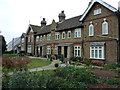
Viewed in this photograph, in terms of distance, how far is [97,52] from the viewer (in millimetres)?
18297

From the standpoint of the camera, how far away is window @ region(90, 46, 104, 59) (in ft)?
58.3

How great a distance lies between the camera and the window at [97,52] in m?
17.8

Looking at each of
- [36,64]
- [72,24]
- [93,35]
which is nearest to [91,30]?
[93,35]

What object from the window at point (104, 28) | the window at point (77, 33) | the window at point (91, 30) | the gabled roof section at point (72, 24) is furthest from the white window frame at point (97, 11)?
the window at point (77, 33)

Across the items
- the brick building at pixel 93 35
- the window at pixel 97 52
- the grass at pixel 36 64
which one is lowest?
the grass at pixel 36 64

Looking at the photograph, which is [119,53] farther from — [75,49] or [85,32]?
[75,49]

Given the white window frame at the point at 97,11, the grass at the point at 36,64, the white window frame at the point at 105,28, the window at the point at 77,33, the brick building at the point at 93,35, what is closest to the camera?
the grass at the point at 36,64

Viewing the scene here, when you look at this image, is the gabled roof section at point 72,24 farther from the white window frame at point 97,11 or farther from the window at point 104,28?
the window at point 104,28

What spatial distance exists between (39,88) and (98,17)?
16871mm

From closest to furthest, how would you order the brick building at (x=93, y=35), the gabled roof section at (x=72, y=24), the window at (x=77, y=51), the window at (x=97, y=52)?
the brick building at (x=93, y=35) < the window at (x=97, y=52) < the window at (x=77, y=51) < the gabled roof section at (x=72, y=24)

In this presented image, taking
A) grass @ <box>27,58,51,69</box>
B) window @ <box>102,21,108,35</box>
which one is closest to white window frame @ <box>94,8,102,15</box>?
window @ <box>102,21,108,35</box>

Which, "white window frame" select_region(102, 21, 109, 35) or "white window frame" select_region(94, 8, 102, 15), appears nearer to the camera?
"white window frame" select_region(102, 21, 109, 35)

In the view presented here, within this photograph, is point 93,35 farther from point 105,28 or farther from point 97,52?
point 97,52

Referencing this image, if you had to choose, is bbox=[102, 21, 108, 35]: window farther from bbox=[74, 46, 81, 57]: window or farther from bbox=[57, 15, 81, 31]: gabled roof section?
bbox=[74, 46, 81, 57]: window
